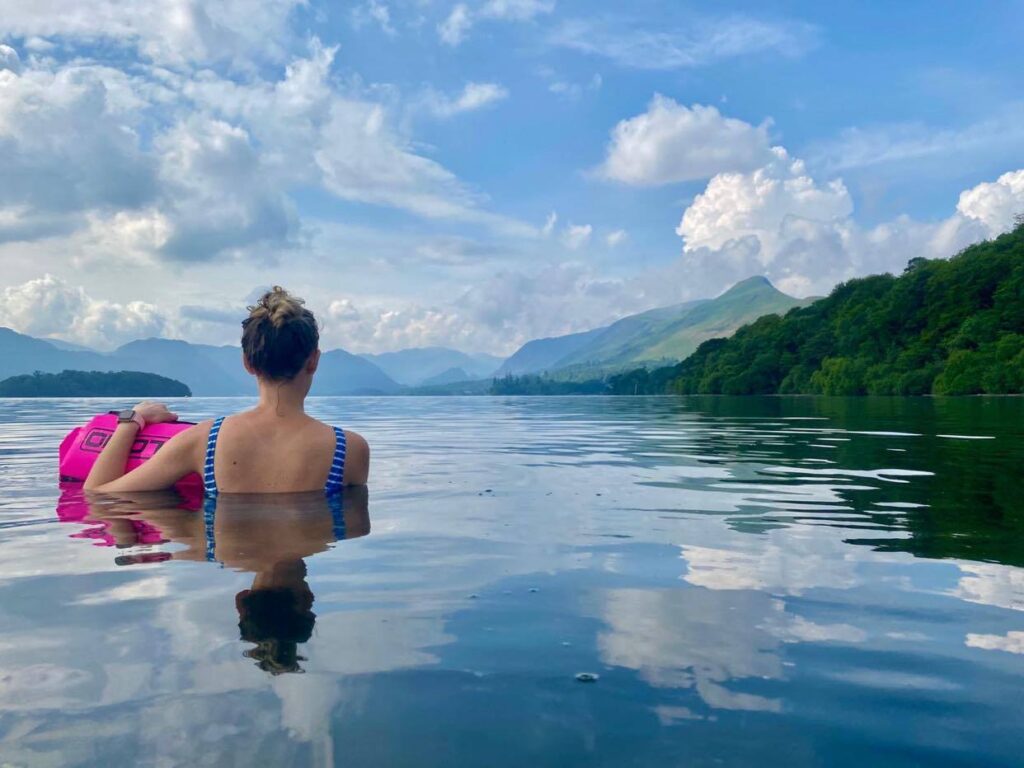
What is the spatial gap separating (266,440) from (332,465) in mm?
724

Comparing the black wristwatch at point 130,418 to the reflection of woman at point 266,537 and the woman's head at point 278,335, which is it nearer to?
the reflection of woman at point 266,537

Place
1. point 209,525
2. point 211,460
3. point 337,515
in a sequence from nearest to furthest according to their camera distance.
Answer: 1. point 209,525
2. point 337,515
3. point 211,460

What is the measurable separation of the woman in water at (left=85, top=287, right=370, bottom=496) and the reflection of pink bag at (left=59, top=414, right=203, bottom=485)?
0.11 metres

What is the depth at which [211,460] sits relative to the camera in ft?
24.5

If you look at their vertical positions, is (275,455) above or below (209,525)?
above

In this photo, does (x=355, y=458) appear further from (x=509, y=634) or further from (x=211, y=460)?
(x=509, y=634)

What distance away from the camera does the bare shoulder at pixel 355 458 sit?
25.9 feet

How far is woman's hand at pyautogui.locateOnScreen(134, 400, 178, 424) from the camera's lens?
8125 millimetres

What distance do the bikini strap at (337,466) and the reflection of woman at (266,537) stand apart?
0.15 metres

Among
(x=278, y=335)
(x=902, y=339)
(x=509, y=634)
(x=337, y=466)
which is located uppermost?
(x=902, y=339)

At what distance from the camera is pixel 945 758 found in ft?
8.53

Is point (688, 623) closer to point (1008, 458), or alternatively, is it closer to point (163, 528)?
point (163, 528)

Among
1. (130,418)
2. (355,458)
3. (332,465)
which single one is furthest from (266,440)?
(130,418)

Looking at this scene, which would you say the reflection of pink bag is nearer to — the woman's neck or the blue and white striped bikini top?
the blue and white striped bikini top
